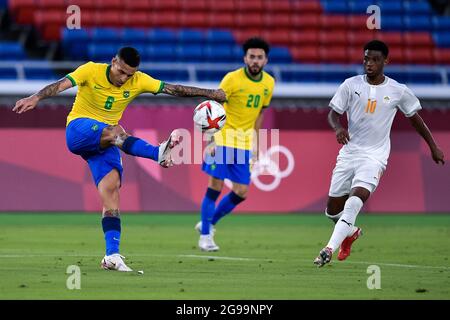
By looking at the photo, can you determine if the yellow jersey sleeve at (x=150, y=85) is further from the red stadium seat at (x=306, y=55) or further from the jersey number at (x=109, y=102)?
the red stadium seat at (x=306, y=55)

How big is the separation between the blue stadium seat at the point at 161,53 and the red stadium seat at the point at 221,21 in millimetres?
1712

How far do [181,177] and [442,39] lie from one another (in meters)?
10.9

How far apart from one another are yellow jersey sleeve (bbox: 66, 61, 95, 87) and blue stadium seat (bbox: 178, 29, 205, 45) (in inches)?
617

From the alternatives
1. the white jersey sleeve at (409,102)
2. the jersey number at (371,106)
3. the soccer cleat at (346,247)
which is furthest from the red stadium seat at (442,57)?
the soccer cleat at (346,247)

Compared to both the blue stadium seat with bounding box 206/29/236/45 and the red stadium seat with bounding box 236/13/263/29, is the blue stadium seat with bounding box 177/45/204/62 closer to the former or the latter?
the blue stadium seat with bounding box 206/29/236/45

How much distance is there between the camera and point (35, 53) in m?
26.3

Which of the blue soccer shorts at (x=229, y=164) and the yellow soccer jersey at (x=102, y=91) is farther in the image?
the blue soccer shorts at (x=229, y=164)

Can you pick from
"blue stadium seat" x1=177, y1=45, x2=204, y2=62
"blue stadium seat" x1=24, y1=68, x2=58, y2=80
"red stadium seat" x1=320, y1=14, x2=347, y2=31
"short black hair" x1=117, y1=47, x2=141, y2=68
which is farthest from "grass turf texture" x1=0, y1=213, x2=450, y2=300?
Answer: "red stadium seat" x1=320, y1=14, x2=347, y2=31

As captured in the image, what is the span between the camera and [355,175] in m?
11.3

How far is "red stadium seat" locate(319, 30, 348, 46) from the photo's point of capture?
2719 centimetres

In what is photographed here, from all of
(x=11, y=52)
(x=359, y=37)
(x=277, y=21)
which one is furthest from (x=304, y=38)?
(x=11, y=52)

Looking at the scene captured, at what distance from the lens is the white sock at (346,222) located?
10617mm

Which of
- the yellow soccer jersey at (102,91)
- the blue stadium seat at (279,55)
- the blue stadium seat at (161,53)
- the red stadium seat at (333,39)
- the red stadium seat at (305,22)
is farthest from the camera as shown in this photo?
the red stadium seat at (305,22)

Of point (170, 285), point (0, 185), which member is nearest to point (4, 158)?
point (0, 185)
